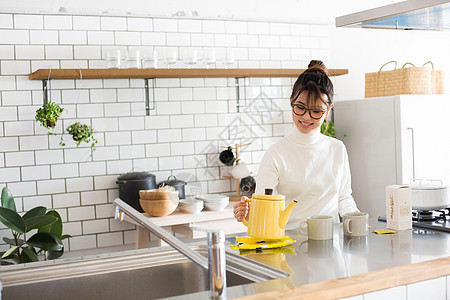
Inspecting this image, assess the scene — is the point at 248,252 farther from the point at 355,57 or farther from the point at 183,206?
the point at 355,57

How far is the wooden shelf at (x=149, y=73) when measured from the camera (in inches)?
159

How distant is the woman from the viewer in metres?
2.76

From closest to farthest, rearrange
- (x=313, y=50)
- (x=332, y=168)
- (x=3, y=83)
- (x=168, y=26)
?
(x=332, y=168), (x=3, y=83), (x=168, y=26), (x=313, y=50)

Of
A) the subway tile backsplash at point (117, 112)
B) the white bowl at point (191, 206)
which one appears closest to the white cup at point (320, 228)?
the white bowl at point (191, 206)

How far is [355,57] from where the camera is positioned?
5402 mm

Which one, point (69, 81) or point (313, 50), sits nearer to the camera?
point (69, 81)

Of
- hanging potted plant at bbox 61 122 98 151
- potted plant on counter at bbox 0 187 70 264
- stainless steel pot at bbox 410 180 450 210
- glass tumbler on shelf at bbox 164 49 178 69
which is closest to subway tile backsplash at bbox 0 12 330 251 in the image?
glass tumbler on shelf at bbox 164 49 178 69

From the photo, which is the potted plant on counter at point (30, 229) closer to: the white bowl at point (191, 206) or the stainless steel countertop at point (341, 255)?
the white bowl at point (191, 206)

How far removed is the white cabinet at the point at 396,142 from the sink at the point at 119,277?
283 cm

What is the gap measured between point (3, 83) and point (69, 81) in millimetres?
447

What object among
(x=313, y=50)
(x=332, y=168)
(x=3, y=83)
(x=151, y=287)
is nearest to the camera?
(x=151, y=287)

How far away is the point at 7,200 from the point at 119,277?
6.77ft

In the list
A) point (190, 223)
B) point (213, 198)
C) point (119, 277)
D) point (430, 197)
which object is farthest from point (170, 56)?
point (119, 277)

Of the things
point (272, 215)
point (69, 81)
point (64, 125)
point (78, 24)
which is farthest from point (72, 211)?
point (272, 215)
